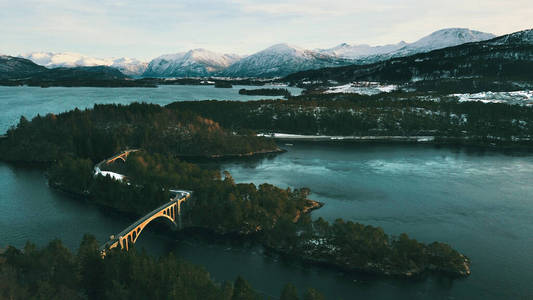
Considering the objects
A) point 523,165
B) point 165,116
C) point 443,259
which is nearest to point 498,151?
point 523,165

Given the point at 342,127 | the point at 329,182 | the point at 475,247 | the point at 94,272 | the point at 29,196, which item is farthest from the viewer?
the point at 342,127

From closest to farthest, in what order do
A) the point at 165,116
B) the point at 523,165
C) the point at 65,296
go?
1. the point at 65,296
2. the point at 523,165
3. the point at 165,116

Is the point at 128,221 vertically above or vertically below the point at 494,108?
below

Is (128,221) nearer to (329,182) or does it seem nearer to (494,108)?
(329,182)

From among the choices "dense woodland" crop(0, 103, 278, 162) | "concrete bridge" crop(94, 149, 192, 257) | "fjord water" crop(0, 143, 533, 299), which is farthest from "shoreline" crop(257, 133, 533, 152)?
"concrete bridge" crop(94, 149, 192, 257)

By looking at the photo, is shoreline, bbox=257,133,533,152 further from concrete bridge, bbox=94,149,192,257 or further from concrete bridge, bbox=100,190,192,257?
concrete bridge, bbox=100,190,192,257

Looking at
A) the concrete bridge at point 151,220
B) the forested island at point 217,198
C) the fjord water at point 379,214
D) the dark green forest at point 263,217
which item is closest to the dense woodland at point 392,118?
the fjord water at point 379,214
